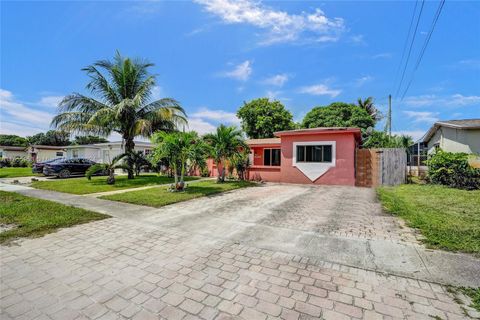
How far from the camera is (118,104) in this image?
45.2 feet

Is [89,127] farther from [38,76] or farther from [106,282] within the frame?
[106,282]

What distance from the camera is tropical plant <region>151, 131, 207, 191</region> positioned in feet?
32.6

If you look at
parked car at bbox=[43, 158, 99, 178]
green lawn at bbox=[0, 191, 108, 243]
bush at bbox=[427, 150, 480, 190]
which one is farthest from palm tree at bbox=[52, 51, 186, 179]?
bush at bbox=[427, 150, 480, 190]

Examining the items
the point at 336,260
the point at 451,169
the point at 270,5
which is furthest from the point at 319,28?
the point at 336,260

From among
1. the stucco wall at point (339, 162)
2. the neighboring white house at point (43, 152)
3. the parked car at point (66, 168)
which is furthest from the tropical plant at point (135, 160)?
the neighboring white house at point (43, 152)

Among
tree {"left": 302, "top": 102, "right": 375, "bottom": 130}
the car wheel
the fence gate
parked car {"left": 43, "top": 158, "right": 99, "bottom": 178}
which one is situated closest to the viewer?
the fence gate

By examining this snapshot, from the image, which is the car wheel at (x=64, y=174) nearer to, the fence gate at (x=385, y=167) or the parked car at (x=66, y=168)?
the parked car at (x=66, y=168)

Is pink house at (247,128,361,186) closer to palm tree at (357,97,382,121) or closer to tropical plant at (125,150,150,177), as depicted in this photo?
tropical plant at (125,150,150,177)

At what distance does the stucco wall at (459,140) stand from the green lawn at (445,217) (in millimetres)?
7538

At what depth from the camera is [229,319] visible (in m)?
2.23

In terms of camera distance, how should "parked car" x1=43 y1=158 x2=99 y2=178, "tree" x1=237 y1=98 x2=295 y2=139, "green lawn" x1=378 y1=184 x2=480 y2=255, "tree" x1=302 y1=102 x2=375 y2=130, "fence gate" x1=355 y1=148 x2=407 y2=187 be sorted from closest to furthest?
"green lawn" x1=378 y1=184 x2=480 y2=255
"fence gate" x1=355 y1=148 x2=407 y2=187
"parked car" x1=43 y1=158 x2=99 y2=178
"tree" x1=302 y1=102 x2=375 y2=130
"tree" x1=237 y1=98 x2=295 y2=139

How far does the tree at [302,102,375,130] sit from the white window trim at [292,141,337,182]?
47.3 ft

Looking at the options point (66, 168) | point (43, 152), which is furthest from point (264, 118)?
point (43, 152)

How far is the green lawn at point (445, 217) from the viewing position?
13.6 feet
